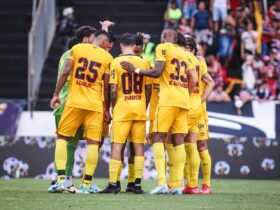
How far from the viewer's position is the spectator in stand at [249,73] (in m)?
25.0

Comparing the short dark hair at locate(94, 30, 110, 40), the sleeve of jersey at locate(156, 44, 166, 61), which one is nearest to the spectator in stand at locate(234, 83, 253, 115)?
the short dark hair at locate(94, 30, 110, 40)

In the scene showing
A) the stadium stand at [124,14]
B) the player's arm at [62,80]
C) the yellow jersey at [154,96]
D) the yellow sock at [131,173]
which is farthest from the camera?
the stadium stand at [124,14]

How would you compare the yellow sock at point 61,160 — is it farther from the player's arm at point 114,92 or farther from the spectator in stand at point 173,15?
the spectator in stand at point 173,15

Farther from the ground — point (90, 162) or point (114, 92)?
point (114, 92)

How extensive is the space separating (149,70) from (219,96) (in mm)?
9429

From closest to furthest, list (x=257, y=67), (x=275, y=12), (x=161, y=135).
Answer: (x=161, y=135)
(x=257, y=67)
(x=275, y=12)

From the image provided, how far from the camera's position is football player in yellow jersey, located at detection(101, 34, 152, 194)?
15.0 meters

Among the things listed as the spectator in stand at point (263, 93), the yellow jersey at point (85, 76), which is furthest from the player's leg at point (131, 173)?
the spectator in stand at point (263, 93)

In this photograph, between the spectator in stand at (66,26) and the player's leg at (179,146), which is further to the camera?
the spectator in stand at (66,26)

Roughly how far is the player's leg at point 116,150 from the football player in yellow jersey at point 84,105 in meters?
0.25

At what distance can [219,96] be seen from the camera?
946 inches

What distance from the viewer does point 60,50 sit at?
1052 inches

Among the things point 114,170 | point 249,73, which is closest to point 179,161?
point 114,170

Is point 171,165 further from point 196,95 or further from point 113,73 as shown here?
point 113,73
